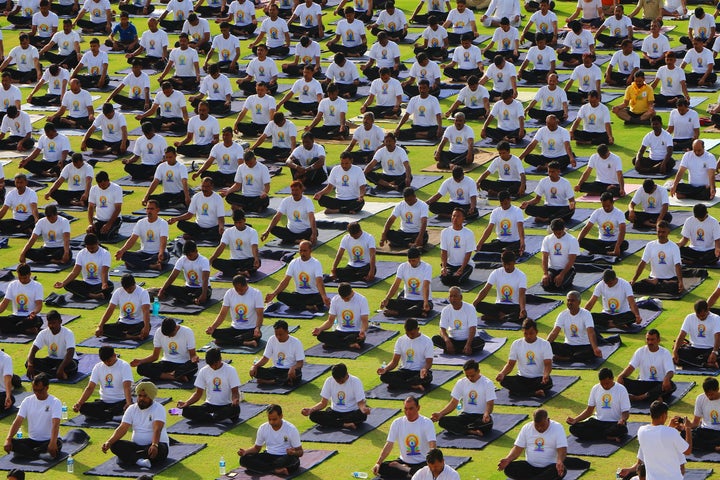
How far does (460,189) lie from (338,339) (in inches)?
261

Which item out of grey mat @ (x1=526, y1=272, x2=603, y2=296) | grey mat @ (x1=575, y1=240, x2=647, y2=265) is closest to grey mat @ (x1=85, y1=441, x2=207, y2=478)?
grey mat @ (x1=526, y1=272, x2=603, y2=296)

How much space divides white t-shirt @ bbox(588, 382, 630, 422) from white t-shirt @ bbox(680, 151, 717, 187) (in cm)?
1133

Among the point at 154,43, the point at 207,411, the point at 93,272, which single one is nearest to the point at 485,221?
the point at 93,272

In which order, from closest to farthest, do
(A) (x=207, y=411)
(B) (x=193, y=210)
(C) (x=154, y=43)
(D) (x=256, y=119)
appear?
(A) (x=207, y=411)
(B) (x=193, y=210)
(D) (x=256, y=119)
(C) (x=154, y=43)

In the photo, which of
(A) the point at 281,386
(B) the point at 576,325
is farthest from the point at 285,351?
(B) the point at 576,325

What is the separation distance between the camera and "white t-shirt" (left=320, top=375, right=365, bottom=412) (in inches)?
1106

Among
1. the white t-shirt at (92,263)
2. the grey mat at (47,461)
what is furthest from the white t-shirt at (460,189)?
the grey mat at (47,461)

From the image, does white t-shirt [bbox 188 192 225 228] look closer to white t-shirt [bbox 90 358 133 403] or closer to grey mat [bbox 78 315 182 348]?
grey mat [bbox 78 315 182 348]

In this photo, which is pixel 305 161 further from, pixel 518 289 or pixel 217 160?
pixel 518 289

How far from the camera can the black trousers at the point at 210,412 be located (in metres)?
28.6

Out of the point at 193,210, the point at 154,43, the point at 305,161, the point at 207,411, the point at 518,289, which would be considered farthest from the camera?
the point at 154,43

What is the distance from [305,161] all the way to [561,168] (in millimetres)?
5481

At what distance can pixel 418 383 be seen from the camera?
96.7 ft

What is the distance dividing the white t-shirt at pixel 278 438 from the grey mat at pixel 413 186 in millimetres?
13429
